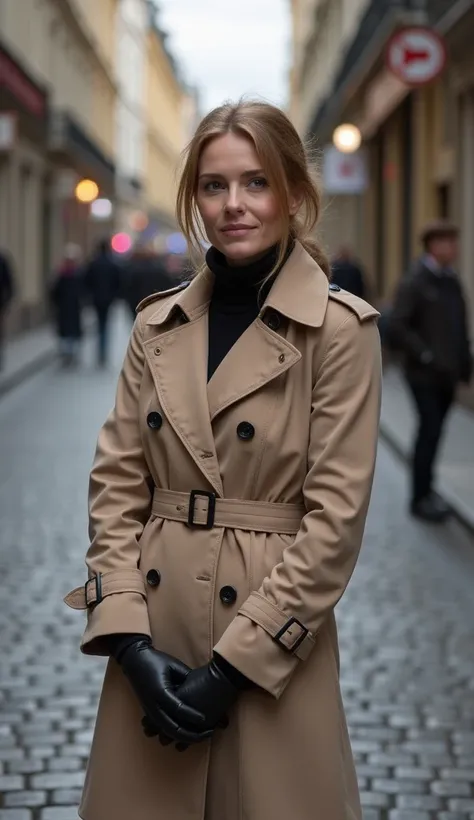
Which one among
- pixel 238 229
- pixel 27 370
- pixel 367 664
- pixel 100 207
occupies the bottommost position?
pixel 100 207

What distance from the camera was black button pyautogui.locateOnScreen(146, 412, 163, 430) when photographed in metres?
2.77

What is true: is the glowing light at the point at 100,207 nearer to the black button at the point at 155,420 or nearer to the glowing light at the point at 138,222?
the glowing light at the point at 138,222

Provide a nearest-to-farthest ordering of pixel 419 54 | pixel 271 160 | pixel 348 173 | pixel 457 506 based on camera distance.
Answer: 1. pixel 271 160
2. pixel 457 506
3. pixel 419 54
4. pixel 348 173

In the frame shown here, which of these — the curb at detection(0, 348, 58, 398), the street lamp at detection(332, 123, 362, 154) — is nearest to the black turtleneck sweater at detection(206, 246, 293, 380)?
the curb at detection(0, 348, 58, 398)

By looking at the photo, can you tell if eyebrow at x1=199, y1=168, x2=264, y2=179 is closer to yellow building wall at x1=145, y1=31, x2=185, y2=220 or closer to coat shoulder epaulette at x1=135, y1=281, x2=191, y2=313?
coat shoulder epaulette at x1=135, y1=281, x2=191, y2=313

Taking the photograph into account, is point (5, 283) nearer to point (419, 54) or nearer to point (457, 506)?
point (419, 54)

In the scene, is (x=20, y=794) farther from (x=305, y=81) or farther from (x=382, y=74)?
(x=305, y=81)

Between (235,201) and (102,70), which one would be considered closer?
(235,201)

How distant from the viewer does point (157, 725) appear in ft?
8.48

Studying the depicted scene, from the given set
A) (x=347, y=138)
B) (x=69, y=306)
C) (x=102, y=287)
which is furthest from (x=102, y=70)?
(x=69, y=306)

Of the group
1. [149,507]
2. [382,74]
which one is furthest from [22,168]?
[149,507]

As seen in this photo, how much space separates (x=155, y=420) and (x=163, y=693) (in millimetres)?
516

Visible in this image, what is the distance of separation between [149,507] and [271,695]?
18.2 inches

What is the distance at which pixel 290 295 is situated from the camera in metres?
2.75
